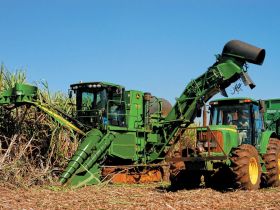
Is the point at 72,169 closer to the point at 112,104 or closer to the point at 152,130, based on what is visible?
the point at 112,104

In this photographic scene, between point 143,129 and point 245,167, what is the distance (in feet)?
14.5

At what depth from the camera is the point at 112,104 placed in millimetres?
12773

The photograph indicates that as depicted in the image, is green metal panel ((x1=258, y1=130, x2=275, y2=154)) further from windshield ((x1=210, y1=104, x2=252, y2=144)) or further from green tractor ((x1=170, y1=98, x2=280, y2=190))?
windshield ((x1=210, y1=104, x2=252, y2=144))

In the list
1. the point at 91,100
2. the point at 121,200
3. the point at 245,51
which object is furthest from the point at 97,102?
the point at 121,200

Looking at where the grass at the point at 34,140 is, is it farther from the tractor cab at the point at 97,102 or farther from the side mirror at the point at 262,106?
the side mirror at the point at 262,106

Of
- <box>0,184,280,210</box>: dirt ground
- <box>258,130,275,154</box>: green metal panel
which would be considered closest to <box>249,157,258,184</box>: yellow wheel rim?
<box>0,184,280,210</box>: dirt ground

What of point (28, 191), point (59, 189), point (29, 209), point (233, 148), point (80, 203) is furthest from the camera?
point (233, 148)

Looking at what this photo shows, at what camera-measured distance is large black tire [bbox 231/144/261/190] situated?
939cm

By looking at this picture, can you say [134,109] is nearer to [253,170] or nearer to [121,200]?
[253,170]

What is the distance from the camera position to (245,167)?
945cm

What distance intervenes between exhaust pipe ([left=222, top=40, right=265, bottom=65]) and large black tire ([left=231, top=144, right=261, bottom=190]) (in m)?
2.69

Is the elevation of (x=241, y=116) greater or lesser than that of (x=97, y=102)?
lesser

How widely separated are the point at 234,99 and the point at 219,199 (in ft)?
11.5

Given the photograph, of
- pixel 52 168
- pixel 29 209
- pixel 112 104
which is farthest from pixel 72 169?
pixel 29 209
